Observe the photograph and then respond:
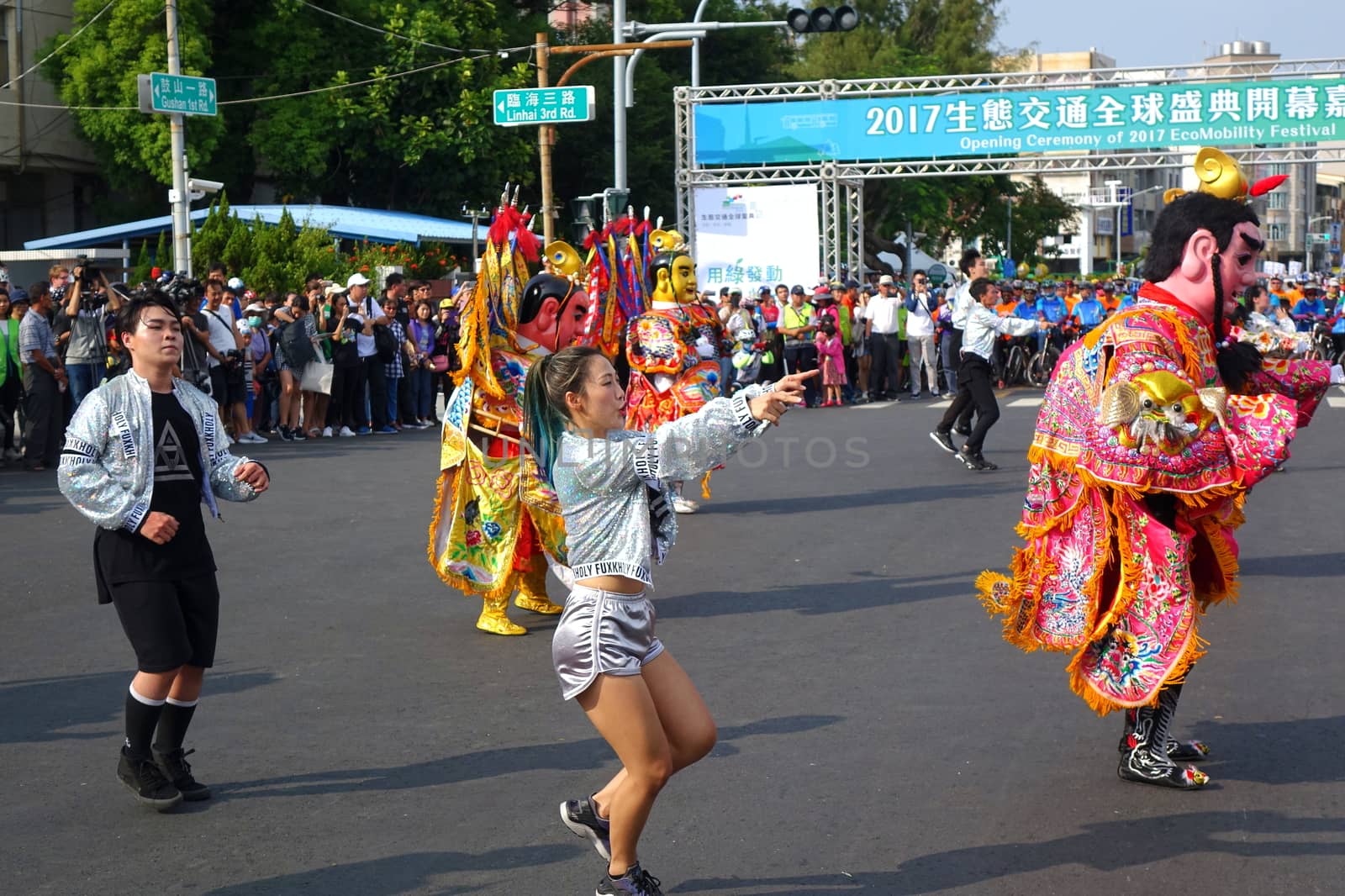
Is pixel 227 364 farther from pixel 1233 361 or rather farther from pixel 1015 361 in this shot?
pixel 1015 361

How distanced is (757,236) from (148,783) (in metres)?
22.6

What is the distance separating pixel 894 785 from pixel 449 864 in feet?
4.90

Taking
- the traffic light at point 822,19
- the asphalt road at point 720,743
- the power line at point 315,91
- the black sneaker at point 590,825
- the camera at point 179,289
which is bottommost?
the asphalt road at point 720,743

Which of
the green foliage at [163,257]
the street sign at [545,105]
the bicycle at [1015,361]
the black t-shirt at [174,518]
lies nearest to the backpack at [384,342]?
the street sign at [545,105]

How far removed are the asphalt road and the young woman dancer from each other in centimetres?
42

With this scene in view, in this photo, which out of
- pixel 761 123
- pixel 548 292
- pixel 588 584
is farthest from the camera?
pixel 761 123

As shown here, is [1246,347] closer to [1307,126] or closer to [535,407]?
[535,407]

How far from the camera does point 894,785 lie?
5.18 metres

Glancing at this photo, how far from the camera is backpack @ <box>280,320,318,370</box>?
1650cm

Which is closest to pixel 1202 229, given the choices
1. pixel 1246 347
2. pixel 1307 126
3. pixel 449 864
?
pixel 1246 347

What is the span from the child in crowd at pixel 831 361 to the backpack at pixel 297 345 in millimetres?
7386

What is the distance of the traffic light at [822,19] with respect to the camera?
21.3 metres

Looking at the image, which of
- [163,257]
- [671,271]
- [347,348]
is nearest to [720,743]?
[671,271]

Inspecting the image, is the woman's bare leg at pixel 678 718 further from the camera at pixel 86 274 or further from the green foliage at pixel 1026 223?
the green foliage at pixel 1026 223
